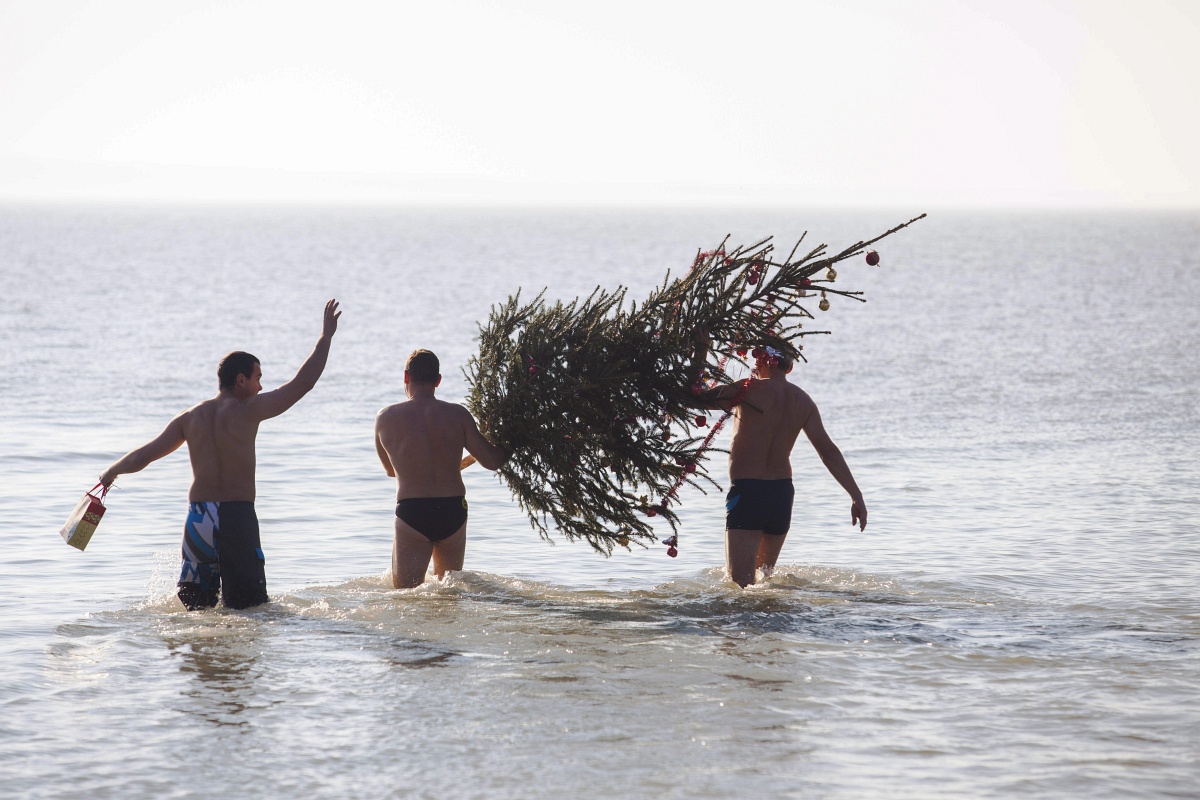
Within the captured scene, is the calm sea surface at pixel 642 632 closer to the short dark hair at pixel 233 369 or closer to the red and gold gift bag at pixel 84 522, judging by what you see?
the red and gold gift bag at pixel 84 522

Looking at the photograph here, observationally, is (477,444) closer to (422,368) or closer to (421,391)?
(421,391)

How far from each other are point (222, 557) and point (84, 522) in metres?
0.86

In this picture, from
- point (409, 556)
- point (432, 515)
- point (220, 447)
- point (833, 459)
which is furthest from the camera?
point (833, 459)

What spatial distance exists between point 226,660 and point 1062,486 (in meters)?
9.28

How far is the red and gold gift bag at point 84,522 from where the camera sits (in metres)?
8.12

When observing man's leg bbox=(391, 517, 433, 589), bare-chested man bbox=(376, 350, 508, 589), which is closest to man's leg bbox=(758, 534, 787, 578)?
bare-chested man bbox=(376, 350, 508, 589)

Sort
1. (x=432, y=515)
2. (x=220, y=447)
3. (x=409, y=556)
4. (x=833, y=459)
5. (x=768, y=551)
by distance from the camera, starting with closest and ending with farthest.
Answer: (x=220, y=447) < (x=432, y=515) < (x=409, y=556) < (x=833, y=459) < (x=768, y=551)

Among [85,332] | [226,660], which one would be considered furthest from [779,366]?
[85,332]

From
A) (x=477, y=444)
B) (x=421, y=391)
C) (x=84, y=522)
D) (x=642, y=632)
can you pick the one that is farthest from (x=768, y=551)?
(x=84, y=522)

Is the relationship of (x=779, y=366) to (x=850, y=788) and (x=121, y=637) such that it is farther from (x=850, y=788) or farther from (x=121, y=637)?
(x=121, y=637)

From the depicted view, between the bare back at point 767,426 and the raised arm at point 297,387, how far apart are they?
2.74 metres

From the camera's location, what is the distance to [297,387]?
26.1 ft

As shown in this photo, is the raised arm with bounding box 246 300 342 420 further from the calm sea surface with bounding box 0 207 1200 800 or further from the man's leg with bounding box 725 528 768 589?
the man's leg with bounding box 725 528 768 589

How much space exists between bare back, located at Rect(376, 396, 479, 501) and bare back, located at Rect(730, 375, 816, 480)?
177 cm
